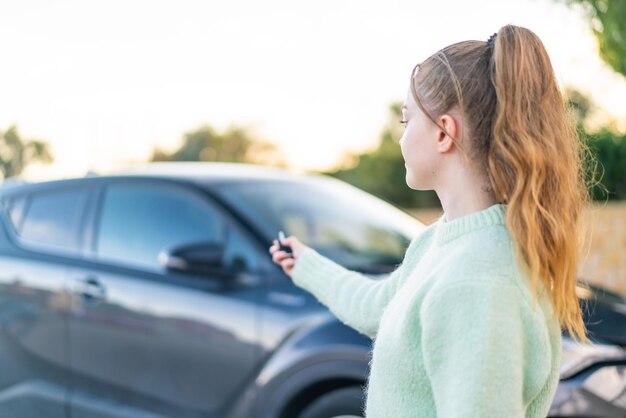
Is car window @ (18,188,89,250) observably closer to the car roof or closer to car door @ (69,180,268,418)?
the car roof

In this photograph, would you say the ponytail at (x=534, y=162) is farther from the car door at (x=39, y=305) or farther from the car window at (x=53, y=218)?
the car window at (x=53, y=218)

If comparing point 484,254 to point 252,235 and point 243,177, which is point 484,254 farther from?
point 243,177

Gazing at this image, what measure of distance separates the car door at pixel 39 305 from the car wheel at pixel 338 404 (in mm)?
1283

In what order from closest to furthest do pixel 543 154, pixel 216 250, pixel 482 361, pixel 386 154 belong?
pixel 482 361 → pixel 543 154 → pixel 216 250 → pixel 386 154

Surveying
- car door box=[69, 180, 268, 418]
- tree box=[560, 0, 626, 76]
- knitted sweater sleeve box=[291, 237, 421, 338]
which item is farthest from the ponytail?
tree box=[560, 0, 626, 76]

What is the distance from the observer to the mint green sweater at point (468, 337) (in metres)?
1.28

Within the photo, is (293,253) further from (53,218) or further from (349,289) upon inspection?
(53,218)

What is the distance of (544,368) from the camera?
1351 millimetres

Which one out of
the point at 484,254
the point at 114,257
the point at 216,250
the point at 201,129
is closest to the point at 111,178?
the point at 114,257

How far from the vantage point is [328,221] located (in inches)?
160

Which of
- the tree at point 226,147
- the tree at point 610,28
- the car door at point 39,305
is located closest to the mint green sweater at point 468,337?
the car door at point 39,305

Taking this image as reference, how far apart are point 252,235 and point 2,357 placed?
1.43 m

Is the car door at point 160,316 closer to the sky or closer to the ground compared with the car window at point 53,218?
closer to the ground

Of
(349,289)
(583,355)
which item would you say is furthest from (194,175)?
(349,289)
